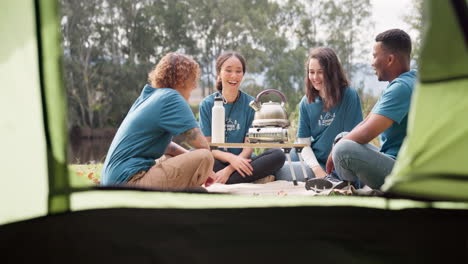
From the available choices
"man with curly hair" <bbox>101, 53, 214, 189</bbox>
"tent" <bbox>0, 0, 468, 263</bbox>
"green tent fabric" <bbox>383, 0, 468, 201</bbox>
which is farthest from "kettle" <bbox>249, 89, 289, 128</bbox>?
"green tent fabric" <bbox>383, 0, 468, 201</bbox>

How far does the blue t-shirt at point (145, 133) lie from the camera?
61.3 inches

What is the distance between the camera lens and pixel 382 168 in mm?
1644

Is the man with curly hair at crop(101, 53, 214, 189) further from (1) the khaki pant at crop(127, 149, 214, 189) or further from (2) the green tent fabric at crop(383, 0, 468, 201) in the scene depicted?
(2) the green tent fabric at crop(383, 0, 468, 201)

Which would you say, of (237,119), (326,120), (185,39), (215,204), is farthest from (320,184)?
(185,39)

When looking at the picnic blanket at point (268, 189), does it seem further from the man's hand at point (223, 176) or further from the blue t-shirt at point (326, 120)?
the blue t-shirt at point (326, 120)

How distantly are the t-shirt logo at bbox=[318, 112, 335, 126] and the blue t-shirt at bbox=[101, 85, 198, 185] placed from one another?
2.74 ft

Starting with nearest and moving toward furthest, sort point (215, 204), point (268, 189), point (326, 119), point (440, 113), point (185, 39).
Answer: point (440, 113)
point (215, 204)
point (268, 189)
point (326, 119)
point (185, 39)

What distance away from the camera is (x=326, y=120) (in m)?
2.24

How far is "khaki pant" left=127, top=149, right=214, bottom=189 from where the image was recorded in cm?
159

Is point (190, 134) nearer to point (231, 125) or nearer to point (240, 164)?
point (240, 164)

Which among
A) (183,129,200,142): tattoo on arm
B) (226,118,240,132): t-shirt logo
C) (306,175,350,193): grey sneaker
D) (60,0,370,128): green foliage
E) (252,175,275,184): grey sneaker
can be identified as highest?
(60,0,370,128): green foliage

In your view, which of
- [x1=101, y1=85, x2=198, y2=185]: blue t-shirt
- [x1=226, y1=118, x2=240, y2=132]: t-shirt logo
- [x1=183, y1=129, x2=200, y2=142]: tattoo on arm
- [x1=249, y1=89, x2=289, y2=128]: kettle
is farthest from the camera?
[x1=226, y1=118, x2=240, y2=132]: t-shirt logo

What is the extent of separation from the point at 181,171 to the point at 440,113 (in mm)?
988

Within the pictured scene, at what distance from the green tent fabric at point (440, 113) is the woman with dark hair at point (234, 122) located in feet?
4.68
